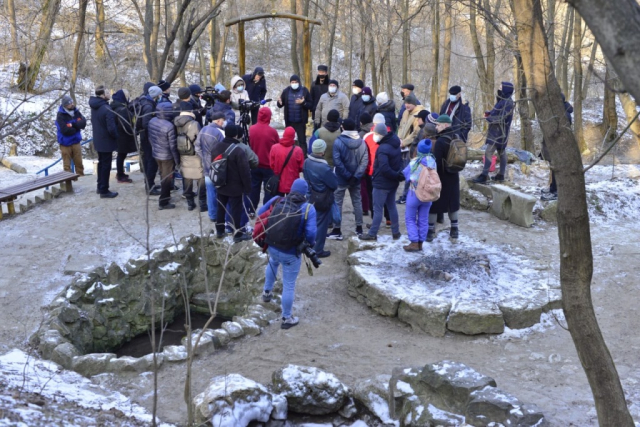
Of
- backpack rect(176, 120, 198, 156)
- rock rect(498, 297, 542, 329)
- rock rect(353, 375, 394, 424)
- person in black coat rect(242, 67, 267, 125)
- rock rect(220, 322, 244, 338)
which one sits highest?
person in black coat rect(242, 67, 267, 125)

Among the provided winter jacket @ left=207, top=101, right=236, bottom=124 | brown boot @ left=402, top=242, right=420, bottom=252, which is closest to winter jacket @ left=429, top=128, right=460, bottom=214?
brown boot @ left=402, top=242, right=420, bottom=252

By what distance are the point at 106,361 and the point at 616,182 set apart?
954 centimetres

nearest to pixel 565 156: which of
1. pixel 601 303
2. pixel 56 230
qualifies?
pixel 601 303

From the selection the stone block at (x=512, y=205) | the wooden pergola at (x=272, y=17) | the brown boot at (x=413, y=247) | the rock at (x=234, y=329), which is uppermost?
the wooden pergola at (x=272, y=17)

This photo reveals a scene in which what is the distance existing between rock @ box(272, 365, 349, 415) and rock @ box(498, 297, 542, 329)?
2.32 m

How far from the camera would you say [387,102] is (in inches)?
400

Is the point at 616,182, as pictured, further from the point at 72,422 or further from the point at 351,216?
the point at 72,422

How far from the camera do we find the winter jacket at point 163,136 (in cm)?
948

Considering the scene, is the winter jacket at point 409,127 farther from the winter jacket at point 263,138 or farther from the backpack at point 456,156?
the winter jacket at point 263,138

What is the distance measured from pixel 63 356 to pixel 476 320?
4.39 metres

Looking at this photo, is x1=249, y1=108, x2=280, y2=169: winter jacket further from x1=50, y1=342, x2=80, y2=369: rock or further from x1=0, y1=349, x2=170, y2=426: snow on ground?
x1=0, y1=349, x2=170, y2=426: snow on ground

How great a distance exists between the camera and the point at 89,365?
6.03 m

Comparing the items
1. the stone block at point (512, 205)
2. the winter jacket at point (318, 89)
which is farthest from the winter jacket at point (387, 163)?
the winter jacket at point (318, 89)

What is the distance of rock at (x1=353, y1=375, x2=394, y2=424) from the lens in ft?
17.3
